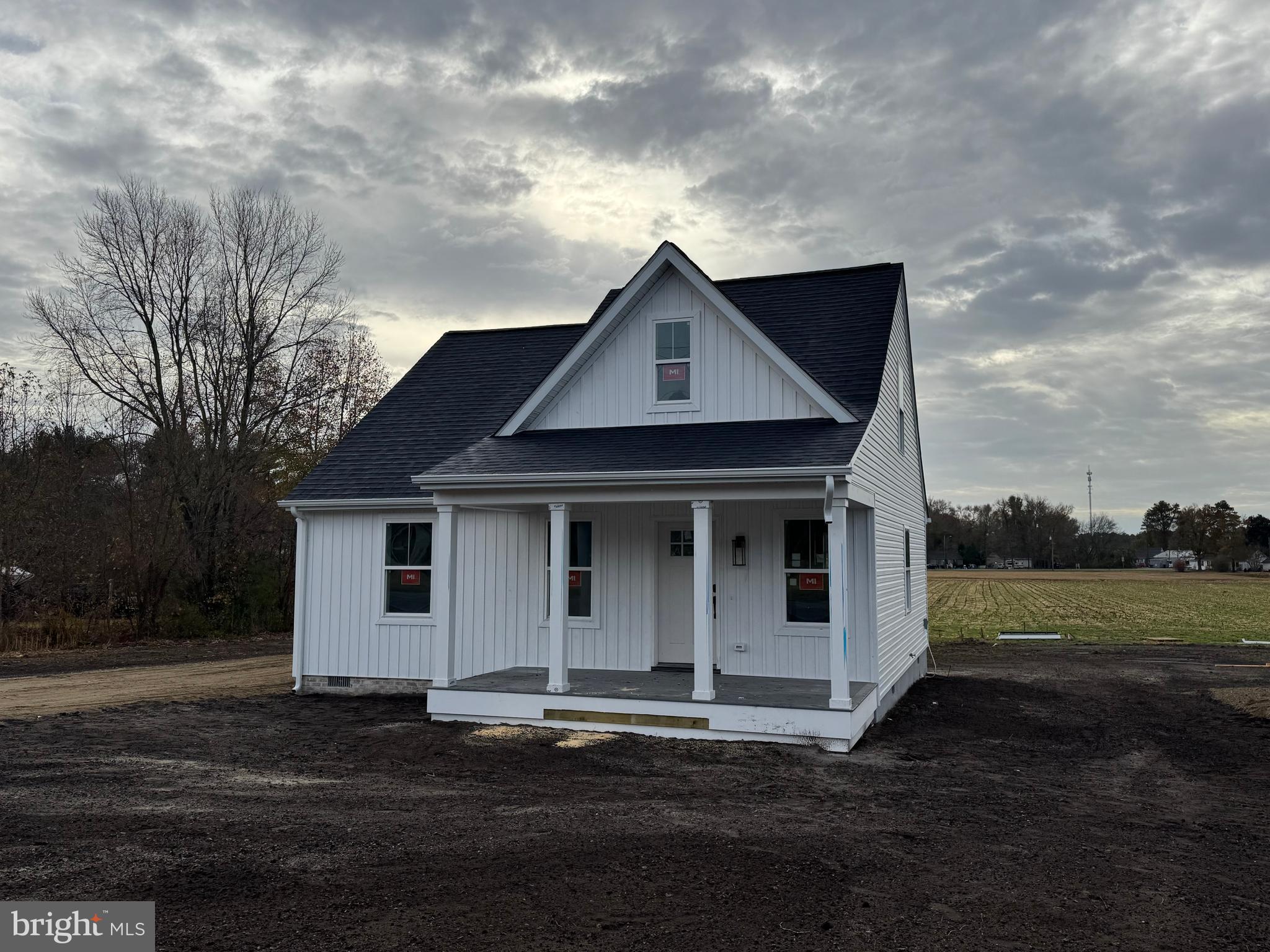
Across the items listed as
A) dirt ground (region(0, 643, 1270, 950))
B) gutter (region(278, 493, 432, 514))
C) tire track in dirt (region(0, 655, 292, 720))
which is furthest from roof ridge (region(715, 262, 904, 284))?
tire track in dirt (region(0, 655, 292, 720))

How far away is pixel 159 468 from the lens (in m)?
24.8

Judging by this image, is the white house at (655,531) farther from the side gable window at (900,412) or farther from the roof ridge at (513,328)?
the roof ridge at (513,328)

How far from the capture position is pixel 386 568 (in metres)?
13.7

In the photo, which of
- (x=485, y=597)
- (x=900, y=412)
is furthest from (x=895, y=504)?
(x=485, y=597)

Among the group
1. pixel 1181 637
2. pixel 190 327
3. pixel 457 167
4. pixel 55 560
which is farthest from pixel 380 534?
pixel 1181 637

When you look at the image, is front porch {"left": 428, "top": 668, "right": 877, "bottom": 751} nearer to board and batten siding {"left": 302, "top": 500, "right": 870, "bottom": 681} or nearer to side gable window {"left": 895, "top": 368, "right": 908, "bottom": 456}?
board and batten siding {"left": 302, "top": 500, "right": 870, "bottom": 681}

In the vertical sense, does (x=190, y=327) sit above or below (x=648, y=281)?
above

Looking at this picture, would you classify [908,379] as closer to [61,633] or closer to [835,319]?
[835,319]

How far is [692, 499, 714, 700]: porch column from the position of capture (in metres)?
10.2

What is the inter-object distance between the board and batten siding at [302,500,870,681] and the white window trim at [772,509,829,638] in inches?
0.7

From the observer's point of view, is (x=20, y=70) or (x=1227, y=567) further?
(x=1227, y=567)

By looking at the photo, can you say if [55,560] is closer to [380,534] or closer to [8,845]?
[380,534]

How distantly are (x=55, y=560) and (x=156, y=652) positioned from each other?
405 centimetres

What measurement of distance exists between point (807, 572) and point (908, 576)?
15.6ft
